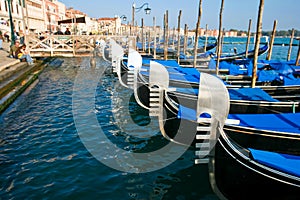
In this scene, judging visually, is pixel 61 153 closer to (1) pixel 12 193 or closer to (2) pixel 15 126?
(1) pixel 12 193

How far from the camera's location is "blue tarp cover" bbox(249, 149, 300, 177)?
294cm

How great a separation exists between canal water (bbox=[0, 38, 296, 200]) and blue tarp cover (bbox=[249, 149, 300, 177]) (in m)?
1.09

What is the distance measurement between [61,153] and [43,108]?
325 centimetres

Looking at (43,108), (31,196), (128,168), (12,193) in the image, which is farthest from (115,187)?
(43,108)

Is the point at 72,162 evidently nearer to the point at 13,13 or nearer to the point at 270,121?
the point at 270,121

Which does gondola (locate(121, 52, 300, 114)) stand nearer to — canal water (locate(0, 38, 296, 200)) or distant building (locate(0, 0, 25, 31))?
canal water (locate(0, 38, 296, 200))

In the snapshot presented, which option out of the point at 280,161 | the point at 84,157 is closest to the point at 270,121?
the point at 280,161

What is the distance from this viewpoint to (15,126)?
6262 millimetres

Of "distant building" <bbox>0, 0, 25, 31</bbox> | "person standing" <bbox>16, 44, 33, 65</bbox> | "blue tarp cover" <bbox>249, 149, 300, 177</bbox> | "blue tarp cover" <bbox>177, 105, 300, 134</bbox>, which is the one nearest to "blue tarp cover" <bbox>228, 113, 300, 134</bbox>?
"blue tarp cover" <bbox>177, 105, 300, 134</bbox>

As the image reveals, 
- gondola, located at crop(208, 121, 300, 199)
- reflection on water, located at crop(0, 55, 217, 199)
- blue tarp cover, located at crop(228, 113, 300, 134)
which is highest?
blue tarp cover, located at crop(228, 113, 300, 134)

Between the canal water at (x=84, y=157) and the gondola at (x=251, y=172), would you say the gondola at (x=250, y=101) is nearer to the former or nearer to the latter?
the canal water at (x=84, y=157)

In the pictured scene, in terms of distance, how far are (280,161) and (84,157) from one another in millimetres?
3511

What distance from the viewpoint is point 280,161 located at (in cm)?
311

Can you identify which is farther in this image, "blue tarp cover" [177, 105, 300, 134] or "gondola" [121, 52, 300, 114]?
"gondola" [121, 52, 300, 114]
